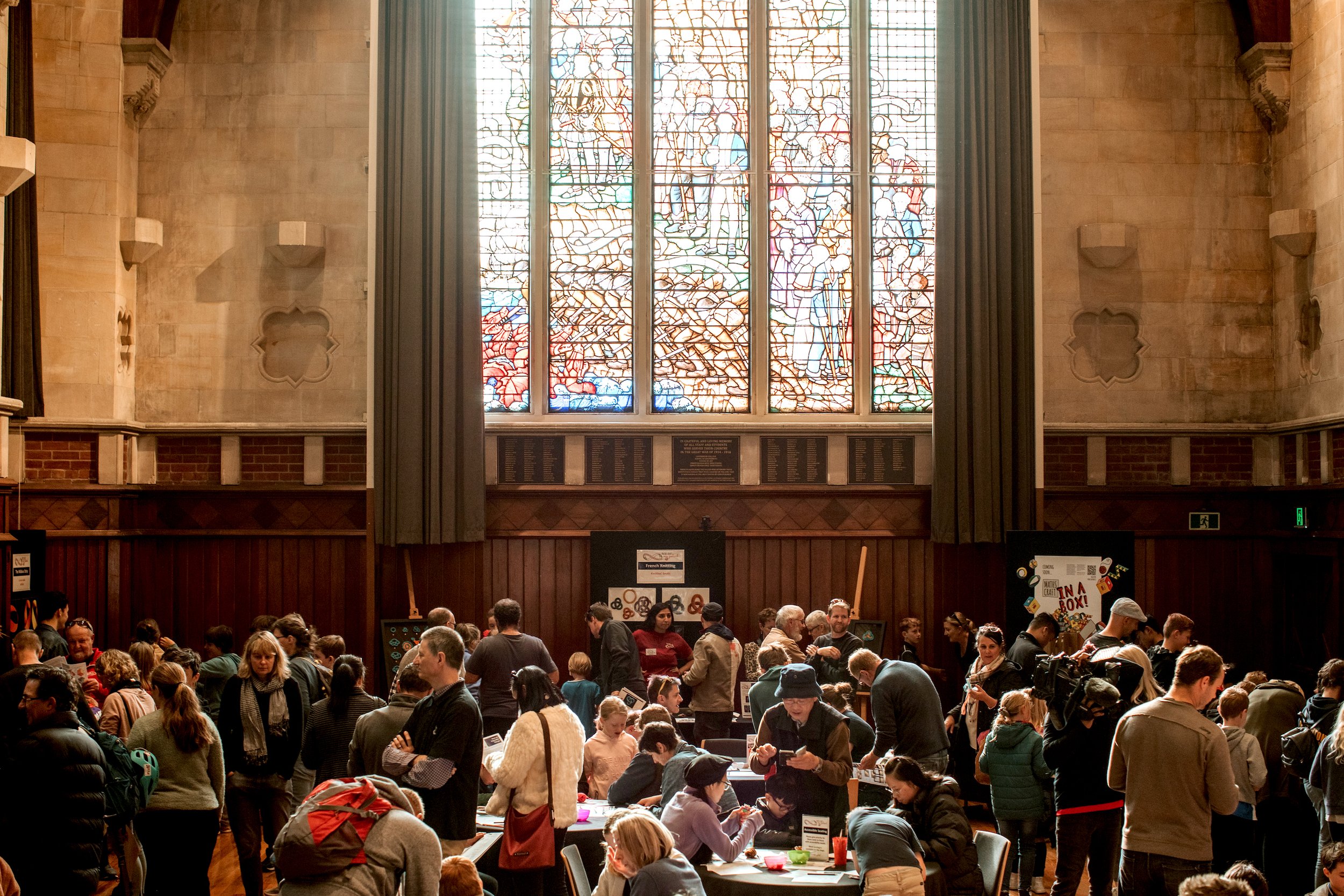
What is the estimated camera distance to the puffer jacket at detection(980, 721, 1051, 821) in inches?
211

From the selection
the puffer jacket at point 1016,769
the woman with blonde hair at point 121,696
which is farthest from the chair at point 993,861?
the woman with blonde hair at point 121,696

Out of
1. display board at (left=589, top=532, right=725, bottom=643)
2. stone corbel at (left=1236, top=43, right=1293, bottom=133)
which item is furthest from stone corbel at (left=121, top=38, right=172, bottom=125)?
stone corbel at (left=1236, top=43, right=1293, bottom=133)

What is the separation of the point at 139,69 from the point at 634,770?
7017mm

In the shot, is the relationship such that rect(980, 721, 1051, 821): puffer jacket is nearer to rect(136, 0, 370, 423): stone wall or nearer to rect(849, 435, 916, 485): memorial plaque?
rect(849, 435, 916, 485): memorial plaque

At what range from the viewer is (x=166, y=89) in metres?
9.48

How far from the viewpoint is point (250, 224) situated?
9453 millimetres

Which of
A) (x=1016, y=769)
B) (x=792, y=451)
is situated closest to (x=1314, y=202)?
(x=792, y=451)

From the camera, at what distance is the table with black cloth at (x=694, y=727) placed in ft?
24.9

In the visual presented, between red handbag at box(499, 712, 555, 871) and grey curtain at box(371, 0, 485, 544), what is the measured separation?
4.51 metres

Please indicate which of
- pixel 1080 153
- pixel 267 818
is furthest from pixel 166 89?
pixel 1080 153

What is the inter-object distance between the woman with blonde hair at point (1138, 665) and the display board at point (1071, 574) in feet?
8.95

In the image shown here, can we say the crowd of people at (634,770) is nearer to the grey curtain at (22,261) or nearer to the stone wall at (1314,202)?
the grey curtain at (22,261)

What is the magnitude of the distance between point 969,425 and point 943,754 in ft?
12.5

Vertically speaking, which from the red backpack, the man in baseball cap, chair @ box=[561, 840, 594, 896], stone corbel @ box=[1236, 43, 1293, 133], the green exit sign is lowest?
chair @ box=[561, 840, 594, 896]
